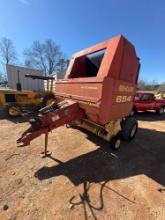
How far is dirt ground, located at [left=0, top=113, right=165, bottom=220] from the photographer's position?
2092 millimetres

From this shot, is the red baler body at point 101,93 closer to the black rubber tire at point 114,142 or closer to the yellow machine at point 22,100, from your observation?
the black rubber tire at point 114,142

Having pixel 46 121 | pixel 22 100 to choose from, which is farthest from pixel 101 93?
pixel 22 100

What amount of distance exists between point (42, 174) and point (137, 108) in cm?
810

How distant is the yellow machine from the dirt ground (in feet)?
10.2

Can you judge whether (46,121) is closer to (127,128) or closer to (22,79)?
(127,128)

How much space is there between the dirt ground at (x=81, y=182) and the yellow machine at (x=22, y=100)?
10.2ft

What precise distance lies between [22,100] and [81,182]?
6.33 metres

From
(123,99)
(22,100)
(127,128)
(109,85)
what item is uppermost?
(109,85)

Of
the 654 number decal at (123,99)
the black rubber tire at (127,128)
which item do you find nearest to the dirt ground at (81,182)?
the black rubber tire at (127,128)

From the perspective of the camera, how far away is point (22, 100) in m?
7.70

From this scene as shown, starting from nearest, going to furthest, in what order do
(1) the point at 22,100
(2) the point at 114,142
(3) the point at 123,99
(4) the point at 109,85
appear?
1. (4) the point at 109,85
2. (3) the point at 123,99
3. (2) the point at 114,142
4. (1) the point at 22,100

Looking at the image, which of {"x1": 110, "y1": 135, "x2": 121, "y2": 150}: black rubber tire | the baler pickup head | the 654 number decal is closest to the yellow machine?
the baler pickup head

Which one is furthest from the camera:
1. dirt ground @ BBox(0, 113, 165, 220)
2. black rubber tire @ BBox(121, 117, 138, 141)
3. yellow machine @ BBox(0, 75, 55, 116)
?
yellow machine @ BBox(0, 75, 55, 116)

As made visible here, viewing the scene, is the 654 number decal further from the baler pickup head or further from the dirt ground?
the dirt ground
